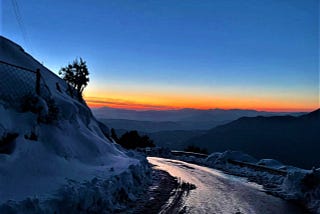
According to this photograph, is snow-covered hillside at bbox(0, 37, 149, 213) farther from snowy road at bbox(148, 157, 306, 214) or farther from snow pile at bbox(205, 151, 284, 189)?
snow pile at bbox(205, 151, 284, 189)

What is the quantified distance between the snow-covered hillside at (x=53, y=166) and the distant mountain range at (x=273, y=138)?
66311 millimetres

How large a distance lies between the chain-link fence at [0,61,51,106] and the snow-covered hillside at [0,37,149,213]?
107 millimetres

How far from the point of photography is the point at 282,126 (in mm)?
141375

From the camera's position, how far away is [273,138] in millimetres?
118750

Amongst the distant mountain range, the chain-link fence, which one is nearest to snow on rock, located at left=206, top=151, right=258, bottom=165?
the chain-link fence

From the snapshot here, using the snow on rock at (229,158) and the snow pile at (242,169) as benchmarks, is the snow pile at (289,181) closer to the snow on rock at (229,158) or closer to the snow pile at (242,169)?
the snow pile at (242,169)

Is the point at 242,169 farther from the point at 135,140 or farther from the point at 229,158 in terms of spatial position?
the point at 135,140

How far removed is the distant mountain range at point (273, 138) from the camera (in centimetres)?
9369

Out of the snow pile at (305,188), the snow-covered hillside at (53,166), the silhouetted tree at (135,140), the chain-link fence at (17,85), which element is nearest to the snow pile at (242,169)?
the snow pile at (305,188)

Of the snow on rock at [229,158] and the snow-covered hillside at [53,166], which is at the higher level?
the snow-covered hillside at [53,166]

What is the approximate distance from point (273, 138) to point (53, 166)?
114m

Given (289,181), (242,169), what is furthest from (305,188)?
(242,169)

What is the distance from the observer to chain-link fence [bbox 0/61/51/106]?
1416 centimetres

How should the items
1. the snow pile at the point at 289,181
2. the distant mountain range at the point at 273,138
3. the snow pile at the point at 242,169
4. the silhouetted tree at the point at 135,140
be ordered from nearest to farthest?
the snow pile at the point at 289,181, the snow pile at the point at 242,169, the silhouetted tree at the point at 135,140, the distant mountain range at the point at 273,138
